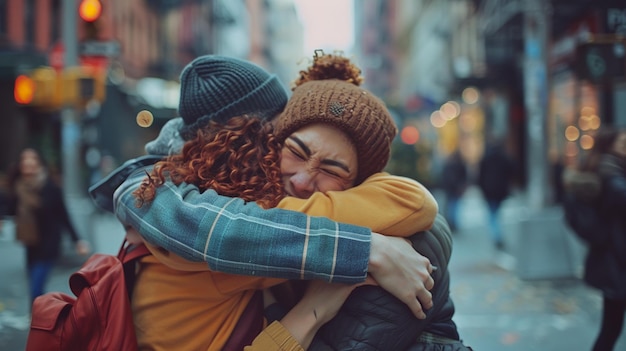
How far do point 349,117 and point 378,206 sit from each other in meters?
0.28

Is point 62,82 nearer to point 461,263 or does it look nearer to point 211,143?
point 461,263

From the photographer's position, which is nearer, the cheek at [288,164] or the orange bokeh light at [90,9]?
the cheek at [288,164]

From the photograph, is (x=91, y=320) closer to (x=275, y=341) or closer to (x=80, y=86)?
(x=275, y=341)

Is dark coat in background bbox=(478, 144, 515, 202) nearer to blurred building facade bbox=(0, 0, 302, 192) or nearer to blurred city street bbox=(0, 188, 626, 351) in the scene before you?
blurred city street bbox=(0, 188, 626, 351)

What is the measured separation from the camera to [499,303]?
8070mm

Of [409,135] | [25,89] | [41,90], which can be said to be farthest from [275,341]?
[409,135]

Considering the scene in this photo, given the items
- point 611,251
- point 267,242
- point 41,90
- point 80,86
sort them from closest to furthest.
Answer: point 267,242
point 611,251
point 80,86
point 41,90

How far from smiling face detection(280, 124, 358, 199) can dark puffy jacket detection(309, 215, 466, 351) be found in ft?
0.96

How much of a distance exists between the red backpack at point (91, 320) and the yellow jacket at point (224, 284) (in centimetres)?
8

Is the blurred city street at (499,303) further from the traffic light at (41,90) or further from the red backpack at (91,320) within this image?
the red backpack at (91,320)

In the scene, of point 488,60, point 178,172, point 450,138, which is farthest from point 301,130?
point 450,138

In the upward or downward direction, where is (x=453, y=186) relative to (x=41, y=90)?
downward

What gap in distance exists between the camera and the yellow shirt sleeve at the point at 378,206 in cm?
183

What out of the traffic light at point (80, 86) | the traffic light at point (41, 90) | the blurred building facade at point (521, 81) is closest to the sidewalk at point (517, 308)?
the blurred building facade at point (521, 81)
